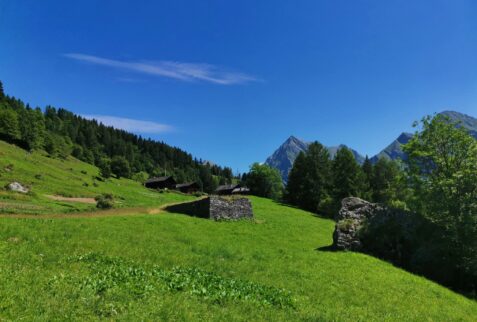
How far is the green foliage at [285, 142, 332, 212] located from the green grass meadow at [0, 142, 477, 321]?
5619 centimetres

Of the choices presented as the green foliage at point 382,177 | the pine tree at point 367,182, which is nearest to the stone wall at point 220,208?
the pine tree at point 367,182

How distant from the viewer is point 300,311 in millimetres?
12672

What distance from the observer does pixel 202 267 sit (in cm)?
1789

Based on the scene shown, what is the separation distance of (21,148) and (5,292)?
424 ft

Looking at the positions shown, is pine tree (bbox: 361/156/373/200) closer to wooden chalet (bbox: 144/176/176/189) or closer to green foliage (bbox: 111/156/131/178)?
wooden chalet (bbox: 144/176/176/189)

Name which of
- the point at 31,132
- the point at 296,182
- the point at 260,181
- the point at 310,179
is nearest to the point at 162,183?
the point at 260,181

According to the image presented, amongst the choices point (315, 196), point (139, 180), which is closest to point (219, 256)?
point (315, 196)

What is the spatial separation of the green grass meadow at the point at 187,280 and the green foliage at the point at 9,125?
364ft

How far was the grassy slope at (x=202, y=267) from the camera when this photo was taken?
9922mm

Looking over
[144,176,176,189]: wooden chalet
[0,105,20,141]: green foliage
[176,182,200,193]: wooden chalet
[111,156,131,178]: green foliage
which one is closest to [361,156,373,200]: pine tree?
[176,182,200,193]: wooden chalet

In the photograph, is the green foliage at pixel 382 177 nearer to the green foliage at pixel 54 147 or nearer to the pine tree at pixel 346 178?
the pine tree at pixel 346 178

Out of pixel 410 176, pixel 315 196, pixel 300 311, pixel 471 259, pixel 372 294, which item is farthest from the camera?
pixel 315 196

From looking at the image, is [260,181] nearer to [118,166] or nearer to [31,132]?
[118,166]

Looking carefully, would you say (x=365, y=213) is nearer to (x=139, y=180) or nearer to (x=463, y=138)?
(x=463, y=138)
